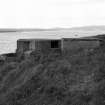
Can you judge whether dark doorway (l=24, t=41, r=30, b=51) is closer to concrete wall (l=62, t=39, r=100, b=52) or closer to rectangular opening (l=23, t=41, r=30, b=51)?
rectangular opening (l=23, t=41, r=30, b=51)

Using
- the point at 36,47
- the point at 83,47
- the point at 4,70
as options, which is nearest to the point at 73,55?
the point at 83,47

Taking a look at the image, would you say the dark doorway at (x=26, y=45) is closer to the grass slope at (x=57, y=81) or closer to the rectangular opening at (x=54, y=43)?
the rectangular opening at (x=54, y=43)

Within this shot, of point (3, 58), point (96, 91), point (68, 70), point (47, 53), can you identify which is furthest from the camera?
point (3, 58)

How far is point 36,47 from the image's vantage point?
18828mm

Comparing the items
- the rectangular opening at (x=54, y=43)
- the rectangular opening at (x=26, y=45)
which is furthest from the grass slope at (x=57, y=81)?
the rectangular opening at (x=26, y=45)

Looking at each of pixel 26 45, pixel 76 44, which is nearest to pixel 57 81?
pixel 76 44

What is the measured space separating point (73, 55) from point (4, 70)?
14.7 ft

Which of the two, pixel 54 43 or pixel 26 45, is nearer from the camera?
pixel 54 43

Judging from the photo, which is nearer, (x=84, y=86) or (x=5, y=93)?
(x=84, y=86)

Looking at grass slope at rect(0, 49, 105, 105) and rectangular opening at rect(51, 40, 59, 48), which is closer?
grass slope at rect(0, 49, 105, 105)

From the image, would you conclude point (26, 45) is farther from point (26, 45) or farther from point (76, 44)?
point (76, 44)

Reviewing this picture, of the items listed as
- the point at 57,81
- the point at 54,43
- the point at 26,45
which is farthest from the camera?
the point at 26,45

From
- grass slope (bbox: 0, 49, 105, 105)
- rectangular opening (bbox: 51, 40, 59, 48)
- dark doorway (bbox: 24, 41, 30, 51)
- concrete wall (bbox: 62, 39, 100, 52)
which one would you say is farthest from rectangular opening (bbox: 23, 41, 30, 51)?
concrete wall (bbox: 62, 39, 100, 52)

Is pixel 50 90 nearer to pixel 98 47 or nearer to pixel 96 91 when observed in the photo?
pixel 96 91
